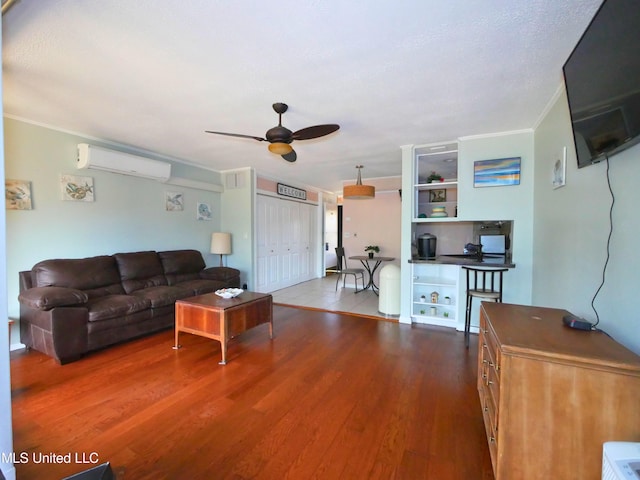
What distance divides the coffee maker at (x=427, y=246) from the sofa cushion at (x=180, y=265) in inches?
136

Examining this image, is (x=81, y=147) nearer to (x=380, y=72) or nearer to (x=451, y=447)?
(x=380, y=72)

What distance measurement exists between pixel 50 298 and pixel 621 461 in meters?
3.82

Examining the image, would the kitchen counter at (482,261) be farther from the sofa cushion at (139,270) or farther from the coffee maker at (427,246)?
the sofa cushion at (139,270)

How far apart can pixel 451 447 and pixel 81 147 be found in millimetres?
4654

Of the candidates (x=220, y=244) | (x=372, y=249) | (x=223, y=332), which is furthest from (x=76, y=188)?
(x=372, y=249)

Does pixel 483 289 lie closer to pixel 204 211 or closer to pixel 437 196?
pixel 437 196

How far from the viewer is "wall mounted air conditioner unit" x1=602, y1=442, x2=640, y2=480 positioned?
844 mm

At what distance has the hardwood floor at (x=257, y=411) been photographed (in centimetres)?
152

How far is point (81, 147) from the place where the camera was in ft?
11.1

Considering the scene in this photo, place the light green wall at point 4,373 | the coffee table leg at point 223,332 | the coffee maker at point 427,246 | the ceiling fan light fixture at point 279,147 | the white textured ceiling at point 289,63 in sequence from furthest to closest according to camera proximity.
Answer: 1. the coffee maker at point 427,246
2. the coffee table leg at point 223,332
3. the ceiling fan light fixture at point 279,147
4. the white textured ceiling at point 289,63
5. the light green wall at point 4,373

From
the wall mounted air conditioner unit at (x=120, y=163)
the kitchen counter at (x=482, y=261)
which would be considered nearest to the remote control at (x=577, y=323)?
the kitchen counter at (x=482, y=261)

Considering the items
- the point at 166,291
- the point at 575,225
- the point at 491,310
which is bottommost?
the point at 166,291

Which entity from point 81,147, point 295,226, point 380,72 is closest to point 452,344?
point 380,72

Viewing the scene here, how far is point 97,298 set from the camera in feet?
10.4
